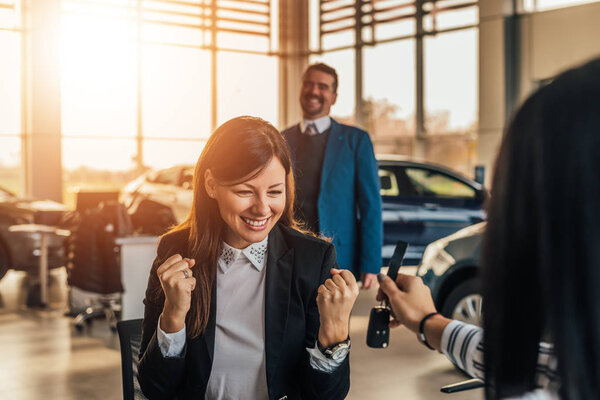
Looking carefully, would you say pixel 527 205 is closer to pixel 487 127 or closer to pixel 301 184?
pixel 301 184

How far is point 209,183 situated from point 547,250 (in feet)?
3.93

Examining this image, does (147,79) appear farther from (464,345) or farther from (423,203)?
(464,345)

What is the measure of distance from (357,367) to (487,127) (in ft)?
27.8

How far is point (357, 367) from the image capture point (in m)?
4.62

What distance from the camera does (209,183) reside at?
5.95 ft

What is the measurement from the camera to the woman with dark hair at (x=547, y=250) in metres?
0.70

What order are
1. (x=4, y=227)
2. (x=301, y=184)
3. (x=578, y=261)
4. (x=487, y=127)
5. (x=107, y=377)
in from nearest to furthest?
1. (x=578, y=261)
2. (x=301, y=184)
3. (x=107, y=377)
4. (x=4, y=227)
5. (x=487, y=127)

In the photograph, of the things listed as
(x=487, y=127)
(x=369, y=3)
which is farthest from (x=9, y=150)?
(x=487, y=127)

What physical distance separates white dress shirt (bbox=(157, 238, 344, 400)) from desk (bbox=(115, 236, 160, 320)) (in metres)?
3.67

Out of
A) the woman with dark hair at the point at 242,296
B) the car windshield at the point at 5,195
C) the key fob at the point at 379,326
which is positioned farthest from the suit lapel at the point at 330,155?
the car windshield at the point at 5,195

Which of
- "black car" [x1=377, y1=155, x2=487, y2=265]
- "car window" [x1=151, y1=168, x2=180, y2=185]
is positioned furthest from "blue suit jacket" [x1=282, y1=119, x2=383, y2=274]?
"car window" [x1=151, y1=168, x2=180, y2=185]

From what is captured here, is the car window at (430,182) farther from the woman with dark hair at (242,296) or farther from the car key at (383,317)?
the car key at (383,317)

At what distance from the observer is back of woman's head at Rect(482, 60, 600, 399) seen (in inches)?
27.7

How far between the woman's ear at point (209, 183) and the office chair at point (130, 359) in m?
0.38
